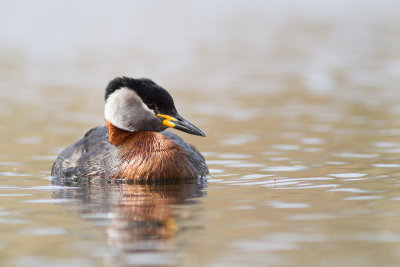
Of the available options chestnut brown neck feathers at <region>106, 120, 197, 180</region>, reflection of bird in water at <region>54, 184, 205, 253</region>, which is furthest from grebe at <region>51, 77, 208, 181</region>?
reflection of bird in water at <region>54, 184, 205, 253</region>

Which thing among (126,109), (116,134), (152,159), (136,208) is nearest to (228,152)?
(116,134)

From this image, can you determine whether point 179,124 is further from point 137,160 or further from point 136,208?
point 136,208

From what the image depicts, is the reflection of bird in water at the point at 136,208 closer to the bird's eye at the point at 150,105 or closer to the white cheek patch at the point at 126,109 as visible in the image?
the white cheek patch at the point at 126,109

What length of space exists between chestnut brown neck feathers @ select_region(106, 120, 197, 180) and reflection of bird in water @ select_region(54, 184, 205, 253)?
0.26 metres

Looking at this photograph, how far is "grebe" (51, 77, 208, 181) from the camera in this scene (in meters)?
12.3

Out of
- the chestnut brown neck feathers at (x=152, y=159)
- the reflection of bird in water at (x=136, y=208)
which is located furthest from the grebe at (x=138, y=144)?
the reflection of bird in water at (x=136, y=208)

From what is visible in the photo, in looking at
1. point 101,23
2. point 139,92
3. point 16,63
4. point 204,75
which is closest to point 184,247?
point 139,92

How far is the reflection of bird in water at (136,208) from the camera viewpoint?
8492mm

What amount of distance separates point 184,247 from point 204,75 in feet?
69.3

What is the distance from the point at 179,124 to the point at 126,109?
29.7 inches

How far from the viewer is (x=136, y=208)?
10273 millimetres

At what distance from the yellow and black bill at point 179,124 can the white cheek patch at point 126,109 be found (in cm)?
18

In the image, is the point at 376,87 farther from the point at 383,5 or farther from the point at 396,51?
the point at 383,5

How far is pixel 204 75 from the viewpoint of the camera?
95.3 ft
